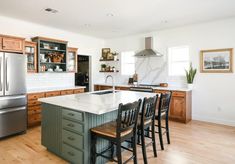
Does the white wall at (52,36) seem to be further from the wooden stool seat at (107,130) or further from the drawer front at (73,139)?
the wooden stool seat at (107,130)

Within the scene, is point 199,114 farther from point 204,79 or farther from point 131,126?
point 131,126

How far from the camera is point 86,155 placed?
2355 mm

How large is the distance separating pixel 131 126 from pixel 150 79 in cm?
378

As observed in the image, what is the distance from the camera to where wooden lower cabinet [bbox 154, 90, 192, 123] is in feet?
15.3

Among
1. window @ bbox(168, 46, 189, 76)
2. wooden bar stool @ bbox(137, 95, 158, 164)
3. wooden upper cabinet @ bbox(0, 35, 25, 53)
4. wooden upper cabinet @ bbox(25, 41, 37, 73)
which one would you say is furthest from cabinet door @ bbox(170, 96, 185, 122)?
wooden upper cabinet @ bbox(0, 35, 25, 53)

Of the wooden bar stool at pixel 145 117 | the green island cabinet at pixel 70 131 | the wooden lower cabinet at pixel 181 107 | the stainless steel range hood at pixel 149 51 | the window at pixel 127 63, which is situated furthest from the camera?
the window at pixel 127 63

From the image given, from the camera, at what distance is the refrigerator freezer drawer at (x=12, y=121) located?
3529 mm

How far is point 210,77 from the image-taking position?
479cm

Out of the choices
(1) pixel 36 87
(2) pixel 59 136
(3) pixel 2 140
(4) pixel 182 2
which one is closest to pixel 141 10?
(4) pixel 182 2

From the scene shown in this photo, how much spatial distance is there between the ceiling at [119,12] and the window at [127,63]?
4.97ft

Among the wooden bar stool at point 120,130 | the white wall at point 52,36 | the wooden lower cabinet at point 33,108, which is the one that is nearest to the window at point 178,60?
the white wall at point 52,36

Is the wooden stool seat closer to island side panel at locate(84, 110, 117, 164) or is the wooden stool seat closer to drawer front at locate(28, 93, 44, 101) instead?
island side panel at locate(84, 110, 117, 164)

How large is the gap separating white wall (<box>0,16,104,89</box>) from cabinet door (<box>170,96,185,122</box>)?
337cm

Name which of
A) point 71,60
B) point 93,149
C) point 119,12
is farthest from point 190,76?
point 71,60
